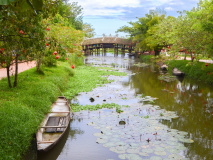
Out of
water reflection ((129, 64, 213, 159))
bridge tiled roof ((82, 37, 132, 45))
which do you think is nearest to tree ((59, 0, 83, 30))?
bridge tiled roof ((82, 37, 132, 45))

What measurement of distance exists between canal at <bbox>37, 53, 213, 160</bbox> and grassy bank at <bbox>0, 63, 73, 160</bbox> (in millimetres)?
822

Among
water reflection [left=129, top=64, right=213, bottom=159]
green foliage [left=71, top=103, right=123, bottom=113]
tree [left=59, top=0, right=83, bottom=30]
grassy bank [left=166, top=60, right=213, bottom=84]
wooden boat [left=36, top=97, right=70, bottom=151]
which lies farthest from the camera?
tree [left=59, top=0, right=83, bottom=30]

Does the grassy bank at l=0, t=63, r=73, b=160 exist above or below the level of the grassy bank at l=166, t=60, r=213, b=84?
below

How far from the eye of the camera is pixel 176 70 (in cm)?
2180

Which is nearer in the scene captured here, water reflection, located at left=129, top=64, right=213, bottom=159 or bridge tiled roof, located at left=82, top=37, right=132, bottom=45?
water reflection, located at left=129, top=64, right=213, bottom=159

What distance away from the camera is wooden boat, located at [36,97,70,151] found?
6.14 meters

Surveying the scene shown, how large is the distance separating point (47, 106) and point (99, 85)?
6880 mm

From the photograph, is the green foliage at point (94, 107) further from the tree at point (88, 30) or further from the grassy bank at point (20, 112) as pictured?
the tree at point (88, 30)

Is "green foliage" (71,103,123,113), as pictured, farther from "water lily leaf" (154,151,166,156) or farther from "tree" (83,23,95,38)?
"tree" (83,23,95,38)

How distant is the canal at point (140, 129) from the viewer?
652 cm

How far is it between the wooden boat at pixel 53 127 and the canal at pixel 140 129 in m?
0.38

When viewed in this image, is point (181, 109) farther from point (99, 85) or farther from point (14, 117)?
point (14, 117)

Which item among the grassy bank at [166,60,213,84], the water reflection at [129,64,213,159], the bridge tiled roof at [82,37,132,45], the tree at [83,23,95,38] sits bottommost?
the water reflection at [129,64,213,159]

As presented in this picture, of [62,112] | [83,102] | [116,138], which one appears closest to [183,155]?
[116,138]
